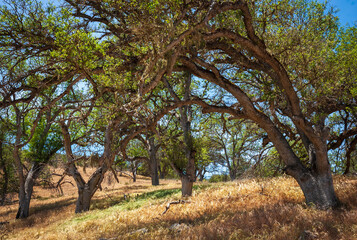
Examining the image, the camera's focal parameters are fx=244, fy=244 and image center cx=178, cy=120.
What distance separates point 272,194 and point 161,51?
700 centimetres

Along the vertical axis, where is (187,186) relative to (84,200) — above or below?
above

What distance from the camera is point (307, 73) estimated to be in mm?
8875

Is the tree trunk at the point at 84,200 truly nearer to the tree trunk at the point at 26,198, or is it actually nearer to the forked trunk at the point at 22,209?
the tree trunk at the point at 26,198

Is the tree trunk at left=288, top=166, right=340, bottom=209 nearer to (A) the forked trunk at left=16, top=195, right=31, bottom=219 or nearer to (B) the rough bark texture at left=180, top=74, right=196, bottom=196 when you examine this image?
(B) the rough bark texture at left=180, top=74, right=196, bottom=196

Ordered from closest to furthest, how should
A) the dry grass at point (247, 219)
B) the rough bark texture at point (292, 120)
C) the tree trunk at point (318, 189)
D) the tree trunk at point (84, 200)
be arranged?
1. the dry grass at point (247, 219)
2. the tree trunk at point (318, 189)
3. the rough bark texture at point (292, 120)
4. the tree trunk at point (84, 200)

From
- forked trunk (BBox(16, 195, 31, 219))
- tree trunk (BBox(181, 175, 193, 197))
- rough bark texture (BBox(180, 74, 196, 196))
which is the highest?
rough bark texture (BBox(180, 74, 196, 196))

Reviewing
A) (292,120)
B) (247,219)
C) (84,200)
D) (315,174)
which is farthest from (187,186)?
(292,120)

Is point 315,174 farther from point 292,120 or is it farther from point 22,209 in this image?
point 22,209

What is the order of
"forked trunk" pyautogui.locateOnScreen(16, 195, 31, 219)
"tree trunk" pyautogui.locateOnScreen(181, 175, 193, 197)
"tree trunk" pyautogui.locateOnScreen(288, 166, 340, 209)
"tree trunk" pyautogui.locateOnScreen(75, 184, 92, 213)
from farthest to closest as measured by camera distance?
1. "forked trunk" pyautogui.locateOnScreen(16, 195, 31, 219)
2. "tree trunk" pyautogui.locateOnScreen(75, 184, 92, 213)
3. "tree trunk" pyautogui.locateOnScreen(181, 175, 193, 197)
4. "tree trunk" pyautogui.locateOnScreen(288, 166, 340, 209)

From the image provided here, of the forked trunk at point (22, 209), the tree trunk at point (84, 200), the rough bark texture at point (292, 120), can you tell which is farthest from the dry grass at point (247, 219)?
the forked trunk at point (22, 209)

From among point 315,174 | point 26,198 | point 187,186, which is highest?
point 315,174

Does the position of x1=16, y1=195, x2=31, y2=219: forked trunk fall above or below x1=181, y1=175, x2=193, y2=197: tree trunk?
below

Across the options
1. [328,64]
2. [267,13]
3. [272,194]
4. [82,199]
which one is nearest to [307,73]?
[328,64]

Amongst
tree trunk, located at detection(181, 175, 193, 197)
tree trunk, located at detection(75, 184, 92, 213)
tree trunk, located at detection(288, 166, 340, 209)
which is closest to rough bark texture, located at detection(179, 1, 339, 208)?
tree trunk, located at detection(288, 166, 340, 209)
